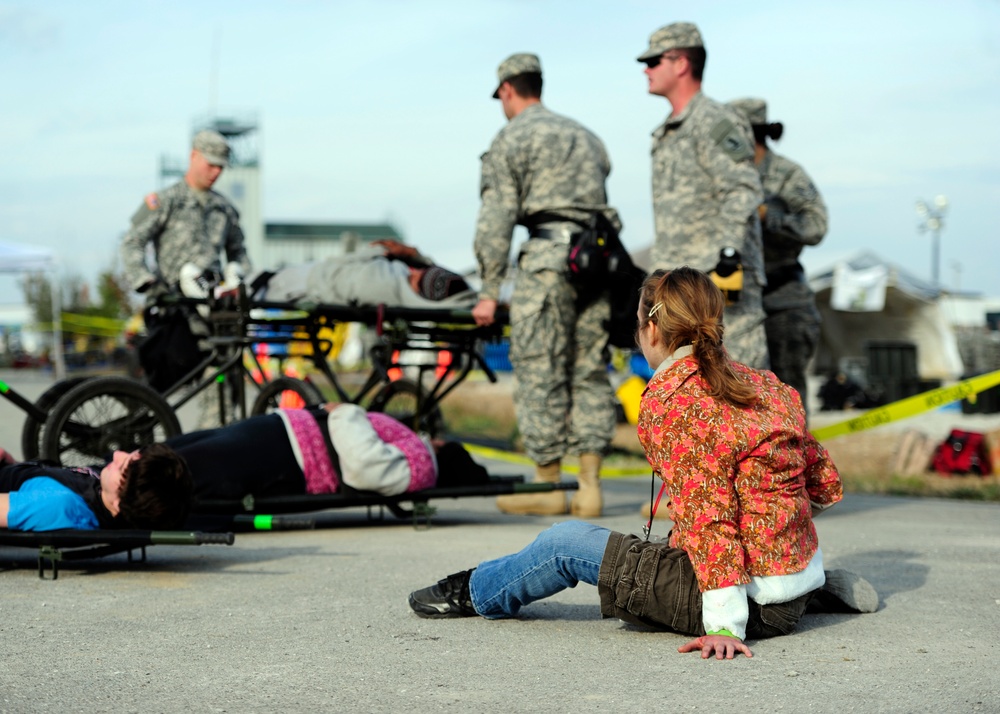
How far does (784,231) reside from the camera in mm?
7867

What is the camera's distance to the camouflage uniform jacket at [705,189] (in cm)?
652

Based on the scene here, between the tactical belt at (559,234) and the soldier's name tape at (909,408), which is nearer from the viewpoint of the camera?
the tactical belt at (559,234)

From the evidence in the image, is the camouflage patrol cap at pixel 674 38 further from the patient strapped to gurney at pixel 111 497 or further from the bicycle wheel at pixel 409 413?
the patient strapped to gurney at pixel 111 497

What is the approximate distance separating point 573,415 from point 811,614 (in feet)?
10.6

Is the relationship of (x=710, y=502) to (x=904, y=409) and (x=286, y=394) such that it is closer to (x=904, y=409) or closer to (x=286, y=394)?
(x=286, y=394)

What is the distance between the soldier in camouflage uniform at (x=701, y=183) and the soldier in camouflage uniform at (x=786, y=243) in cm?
108

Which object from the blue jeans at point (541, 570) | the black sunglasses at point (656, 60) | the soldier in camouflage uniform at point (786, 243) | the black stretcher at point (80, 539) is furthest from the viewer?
the soldier in camouflage uniform at point (786, 243)

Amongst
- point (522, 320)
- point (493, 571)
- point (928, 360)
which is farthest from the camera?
point (928, 360)

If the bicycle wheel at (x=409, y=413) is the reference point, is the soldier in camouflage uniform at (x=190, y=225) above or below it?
A: above

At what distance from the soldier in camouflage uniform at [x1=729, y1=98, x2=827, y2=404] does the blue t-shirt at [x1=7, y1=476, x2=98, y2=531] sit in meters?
4.48

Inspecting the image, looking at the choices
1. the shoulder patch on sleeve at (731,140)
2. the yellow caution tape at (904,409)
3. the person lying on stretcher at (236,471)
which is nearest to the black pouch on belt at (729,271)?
the shoulder patch on sleeve at (731,140)

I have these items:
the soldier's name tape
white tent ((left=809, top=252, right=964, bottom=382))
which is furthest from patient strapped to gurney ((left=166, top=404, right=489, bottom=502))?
white tent ((left=809, top=252, right=964, bottom=382))

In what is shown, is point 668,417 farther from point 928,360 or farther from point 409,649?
point 928,360

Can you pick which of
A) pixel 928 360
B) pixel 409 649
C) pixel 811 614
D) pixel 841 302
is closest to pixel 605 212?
pixel 811 614
